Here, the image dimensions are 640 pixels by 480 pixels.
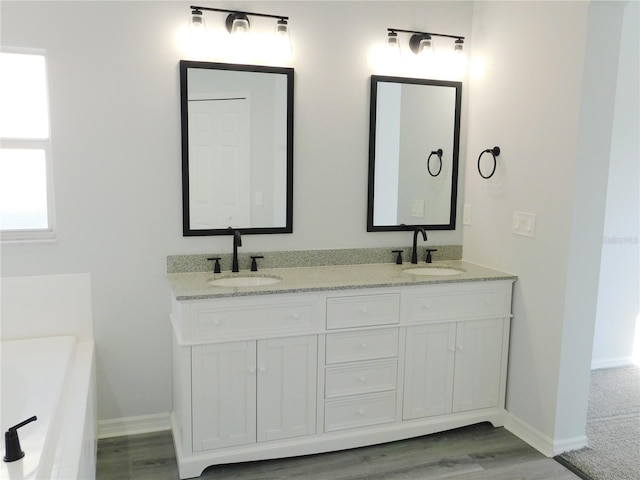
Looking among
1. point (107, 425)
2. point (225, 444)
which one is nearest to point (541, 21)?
point (225, 444)

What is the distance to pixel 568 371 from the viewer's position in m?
2.79

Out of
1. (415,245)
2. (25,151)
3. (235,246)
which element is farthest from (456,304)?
(25,151)

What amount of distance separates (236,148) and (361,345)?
1262mm

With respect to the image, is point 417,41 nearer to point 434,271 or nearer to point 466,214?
point 466,214

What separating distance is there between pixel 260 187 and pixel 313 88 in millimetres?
645

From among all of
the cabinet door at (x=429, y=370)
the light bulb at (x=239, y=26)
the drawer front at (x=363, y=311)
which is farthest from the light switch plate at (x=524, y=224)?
the light bulb at (x=239, y=26)

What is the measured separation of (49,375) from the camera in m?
2.24

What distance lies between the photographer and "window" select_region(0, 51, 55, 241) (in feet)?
8.95

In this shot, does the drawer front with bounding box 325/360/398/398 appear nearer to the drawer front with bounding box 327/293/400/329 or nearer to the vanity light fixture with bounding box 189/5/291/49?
the drawer front with bounding box 327/293/400/329

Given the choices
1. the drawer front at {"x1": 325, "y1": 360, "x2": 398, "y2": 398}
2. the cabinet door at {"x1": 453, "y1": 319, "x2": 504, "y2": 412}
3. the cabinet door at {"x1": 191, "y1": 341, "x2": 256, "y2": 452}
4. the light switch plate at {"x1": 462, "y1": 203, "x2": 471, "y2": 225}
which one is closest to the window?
the cabinet door at {"x1": 191, "y1": 341, "x2": 256, "y2": 452}

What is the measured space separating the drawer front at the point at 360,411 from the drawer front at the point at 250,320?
17.9 inches

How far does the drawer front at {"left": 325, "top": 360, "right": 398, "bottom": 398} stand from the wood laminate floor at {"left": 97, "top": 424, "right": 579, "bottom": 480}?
33cm

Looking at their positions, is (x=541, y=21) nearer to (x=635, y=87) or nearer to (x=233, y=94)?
(x=635, y=87)

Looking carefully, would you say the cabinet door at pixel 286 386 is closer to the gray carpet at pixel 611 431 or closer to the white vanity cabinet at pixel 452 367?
the white vanity cabinet at pixel 452 367
